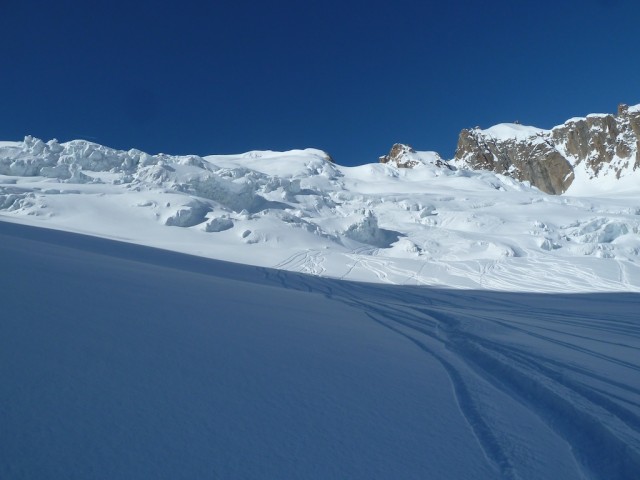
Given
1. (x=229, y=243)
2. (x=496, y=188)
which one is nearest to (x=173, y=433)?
(x=229, y=243)

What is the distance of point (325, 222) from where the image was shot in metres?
28.8

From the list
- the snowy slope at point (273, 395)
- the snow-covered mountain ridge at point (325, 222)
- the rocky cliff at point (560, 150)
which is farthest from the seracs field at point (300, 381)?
the rocky cliff at point (560, 150)

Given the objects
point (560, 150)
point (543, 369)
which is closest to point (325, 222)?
point (543, 369)

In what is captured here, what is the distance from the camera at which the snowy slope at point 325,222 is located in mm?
18844

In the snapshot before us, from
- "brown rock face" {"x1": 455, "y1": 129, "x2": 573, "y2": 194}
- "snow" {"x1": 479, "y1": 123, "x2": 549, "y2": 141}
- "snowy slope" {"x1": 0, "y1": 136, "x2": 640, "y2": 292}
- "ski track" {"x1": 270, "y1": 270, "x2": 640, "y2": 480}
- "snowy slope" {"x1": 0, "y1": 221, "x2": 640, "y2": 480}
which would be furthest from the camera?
"snow" {"x1": 479, "y1": 123, "x2": 549, "y2": 141}

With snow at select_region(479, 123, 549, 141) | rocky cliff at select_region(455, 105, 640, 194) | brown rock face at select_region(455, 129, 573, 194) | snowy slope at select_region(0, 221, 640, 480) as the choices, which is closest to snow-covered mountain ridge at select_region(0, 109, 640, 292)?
snowy slope at select_region(0, 221, 640, 480)

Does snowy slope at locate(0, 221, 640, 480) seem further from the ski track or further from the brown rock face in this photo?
the brown rock face

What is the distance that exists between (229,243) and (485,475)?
20520mm

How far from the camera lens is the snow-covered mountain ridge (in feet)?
62.1

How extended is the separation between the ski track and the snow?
114 metres

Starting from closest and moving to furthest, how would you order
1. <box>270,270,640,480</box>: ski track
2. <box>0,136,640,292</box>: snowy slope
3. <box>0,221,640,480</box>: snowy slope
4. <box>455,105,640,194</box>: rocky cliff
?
<box>0,221,640,480</box>: snowy slope → <box>270,270,640,480</box>: ski track → <box>0,136,640,292</box>: snowy slope → <box>455,105,640,194</box>: rocky cliff

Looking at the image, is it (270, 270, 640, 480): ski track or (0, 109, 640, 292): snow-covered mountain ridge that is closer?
(270, 270, 640, 480): ski track

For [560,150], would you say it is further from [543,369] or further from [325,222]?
[543,369]

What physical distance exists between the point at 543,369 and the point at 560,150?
390 feet
